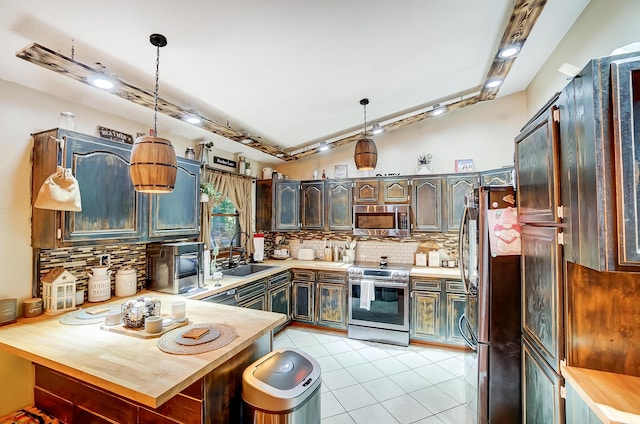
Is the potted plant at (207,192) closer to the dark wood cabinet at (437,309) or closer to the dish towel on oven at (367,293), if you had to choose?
the dish towel on oven at (367,293)

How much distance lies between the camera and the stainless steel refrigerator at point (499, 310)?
1.98 metres

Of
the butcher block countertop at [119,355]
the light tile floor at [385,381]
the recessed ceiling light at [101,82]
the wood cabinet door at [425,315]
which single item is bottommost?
the light tile floor at [385,381]

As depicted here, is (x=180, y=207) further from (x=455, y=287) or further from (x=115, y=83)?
(x=455, y=287)

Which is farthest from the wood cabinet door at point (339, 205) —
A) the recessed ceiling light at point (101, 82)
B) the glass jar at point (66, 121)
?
the glass jar at point (66, 121)

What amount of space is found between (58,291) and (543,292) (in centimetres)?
329

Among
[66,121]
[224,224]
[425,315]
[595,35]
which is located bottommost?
[425,315]

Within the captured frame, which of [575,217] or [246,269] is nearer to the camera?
[575,217]

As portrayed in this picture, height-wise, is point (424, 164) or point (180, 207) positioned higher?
point (424, 164)

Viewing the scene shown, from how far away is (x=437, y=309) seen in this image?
3.66 meters

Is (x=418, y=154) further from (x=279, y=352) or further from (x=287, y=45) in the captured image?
(x=279, y=352)

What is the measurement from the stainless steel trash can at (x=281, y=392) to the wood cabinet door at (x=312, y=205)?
2.88 m

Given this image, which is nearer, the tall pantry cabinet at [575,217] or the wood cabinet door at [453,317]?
the tall pantry cabinet at [575,217]

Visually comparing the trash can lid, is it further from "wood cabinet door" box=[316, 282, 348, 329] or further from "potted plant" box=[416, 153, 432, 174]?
"potted plant" box=[416, 153, 432, 174]

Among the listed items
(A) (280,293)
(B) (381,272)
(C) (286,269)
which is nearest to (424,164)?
(B) (381,272)
